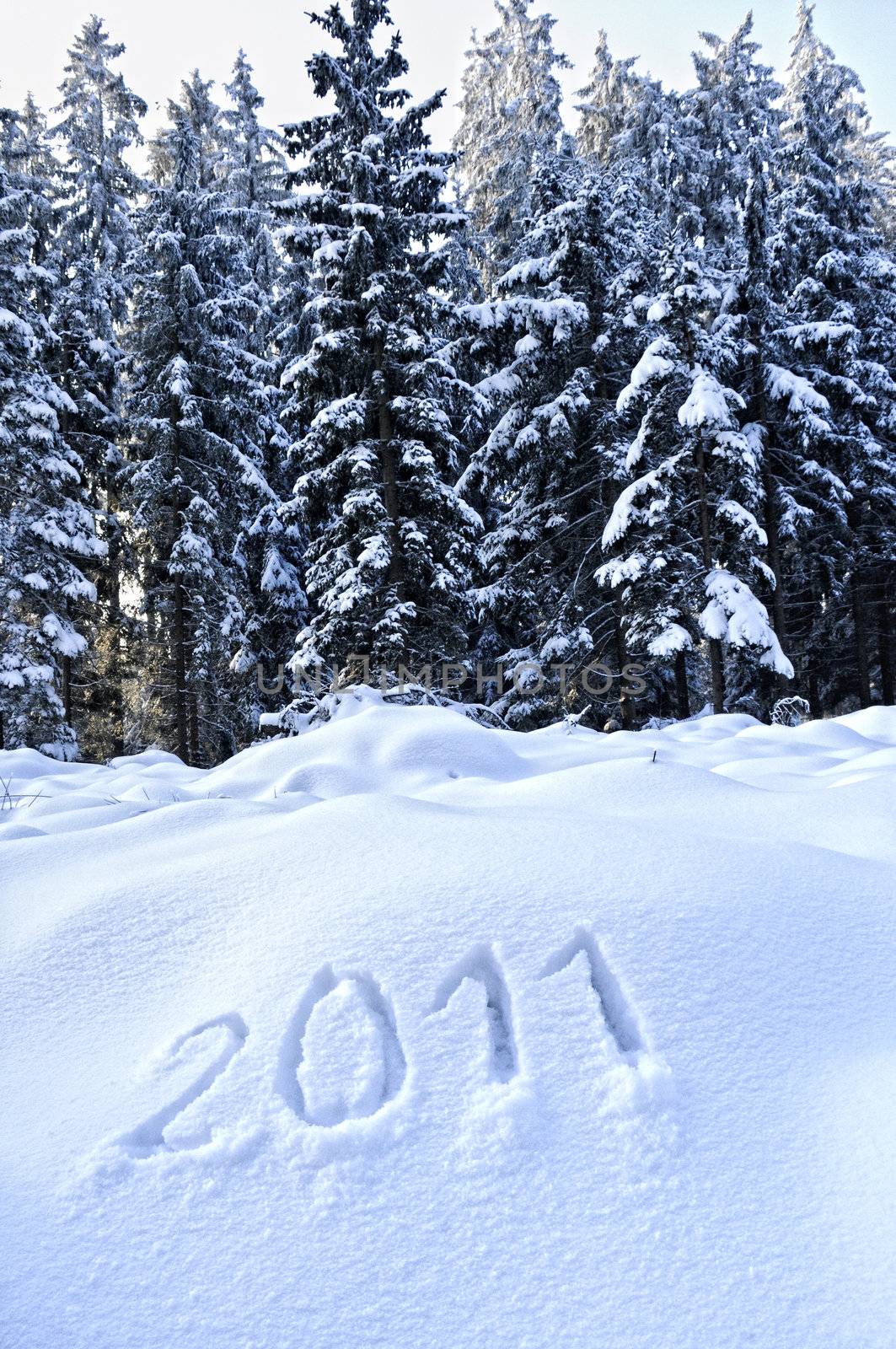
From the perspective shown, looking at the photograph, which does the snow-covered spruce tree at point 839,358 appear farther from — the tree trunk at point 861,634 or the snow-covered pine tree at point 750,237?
the snow-covered pine tree at point 750,237

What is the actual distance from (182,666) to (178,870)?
13.5 meters

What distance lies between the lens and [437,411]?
1204 cm

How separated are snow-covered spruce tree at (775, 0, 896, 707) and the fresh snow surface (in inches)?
615

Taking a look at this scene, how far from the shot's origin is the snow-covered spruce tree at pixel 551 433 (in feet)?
44.9

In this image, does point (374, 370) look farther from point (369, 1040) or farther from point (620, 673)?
point (369, 1040)

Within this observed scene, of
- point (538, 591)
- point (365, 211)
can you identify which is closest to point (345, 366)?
point (365, 211)

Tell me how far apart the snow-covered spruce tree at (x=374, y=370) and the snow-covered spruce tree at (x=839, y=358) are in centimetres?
802

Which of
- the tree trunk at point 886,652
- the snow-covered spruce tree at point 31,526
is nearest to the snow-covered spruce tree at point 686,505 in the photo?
the tree trunk at point 886,652

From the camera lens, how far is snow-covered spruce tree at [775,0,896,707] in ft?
53.1

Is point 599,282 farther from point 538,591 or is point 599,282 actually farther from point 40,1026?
point 40,1026

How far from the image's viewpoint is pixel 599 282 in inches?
560

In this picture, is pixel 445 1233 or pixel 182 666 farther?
pixel 182 666

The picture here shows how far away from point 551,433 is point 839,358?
746 cm

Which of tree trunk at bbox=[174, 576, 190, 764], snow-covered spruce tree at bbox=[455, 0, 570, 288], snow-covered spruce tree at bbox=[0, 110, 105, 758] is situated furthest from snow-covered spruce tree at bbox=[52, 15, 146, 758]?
snow-covered spruce tree at bbox=[455, 0, 570, 288]
